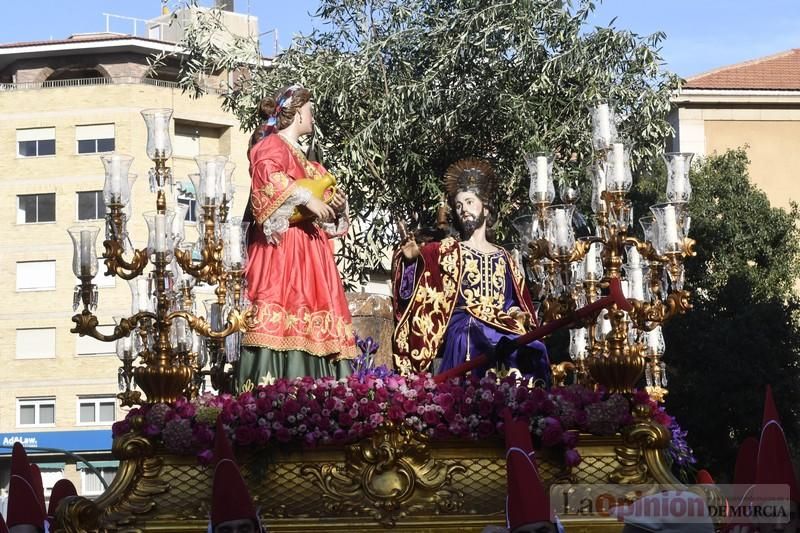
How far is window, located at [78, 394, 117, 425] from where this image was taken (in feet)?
163

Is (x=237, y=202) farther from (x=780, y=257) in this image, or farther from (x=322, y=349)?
(x=322, y=349)

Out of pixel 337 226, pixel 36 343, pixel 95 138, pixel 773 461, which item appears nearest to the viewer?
pixel 773 461

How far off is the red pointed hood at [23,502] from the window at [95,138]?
137 ft

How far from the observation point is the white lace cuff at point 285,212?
13.4 meters

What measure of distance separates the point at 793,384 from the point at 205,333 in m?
21.5

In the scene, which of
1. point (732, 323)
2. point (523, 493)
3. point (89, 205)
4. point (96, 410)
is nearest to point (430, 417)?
point (523, 493)

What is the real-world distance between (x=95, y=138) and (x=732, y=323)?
25365 millimetres

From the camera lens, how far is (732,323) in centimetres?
3188

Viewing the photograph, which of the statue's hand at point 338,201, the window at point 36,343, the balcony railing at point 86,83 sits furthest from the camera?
the balcony railing at point 86,83

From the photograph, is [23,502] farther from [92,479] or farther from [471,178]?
[92,479]

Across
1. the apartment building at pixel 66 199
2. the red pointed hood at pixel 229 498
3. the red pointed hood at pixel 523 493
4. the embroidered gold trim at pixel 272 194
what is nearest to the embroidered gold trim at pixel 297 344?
the embroidered gold trim at pixel 272 194

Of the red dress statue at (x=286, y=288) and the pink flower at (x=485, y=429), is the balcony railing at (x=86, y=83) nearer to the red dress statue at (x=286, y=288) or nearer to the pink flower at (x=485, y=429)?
the red dress statue at (x=286, y=288)

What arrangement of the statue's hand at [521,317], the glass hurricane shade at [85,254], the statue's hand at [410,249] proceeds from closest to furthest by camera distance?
the glass hurricane shade at [85,254]
the statue's hand at [521,317]
the statue's hand at [410,249]

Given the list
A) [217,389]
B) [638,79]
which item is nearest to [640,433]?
[217,389]
